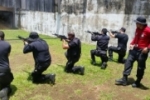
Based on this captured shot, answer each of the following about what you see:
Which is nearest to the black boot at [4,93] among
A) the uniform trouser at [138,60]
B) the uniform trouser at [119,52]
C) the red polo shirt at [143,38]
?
the uniform trouser at [138,60]

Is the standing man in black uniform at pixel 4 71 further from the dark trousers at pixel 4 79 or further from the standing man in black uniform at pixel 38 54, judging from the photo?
the standing man in black uniform at pixel 38 54

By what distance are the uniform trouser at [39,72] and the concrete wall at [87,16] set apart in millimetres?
6878

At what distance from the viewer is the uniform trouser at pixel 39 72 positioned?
22.3 feet

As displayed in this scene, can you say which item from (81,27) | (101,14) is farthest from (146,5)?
(81,27)

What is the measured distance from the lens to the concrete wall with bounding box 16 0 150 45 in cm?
1241

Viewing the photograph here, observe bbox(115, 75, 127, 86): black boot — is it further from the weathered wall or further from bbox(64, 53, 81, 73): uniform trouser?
the weathered wall

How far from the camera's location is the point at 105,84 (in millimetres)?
7547

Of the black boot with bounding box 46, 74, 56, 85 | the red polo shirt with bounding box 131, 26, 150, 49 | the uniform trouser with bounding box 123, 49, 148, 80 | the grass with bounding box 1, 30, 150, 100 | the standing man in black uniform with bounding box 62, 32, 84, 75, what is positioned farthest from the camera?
the standing man in black uniform with bounding box 62, 32, 84, 75

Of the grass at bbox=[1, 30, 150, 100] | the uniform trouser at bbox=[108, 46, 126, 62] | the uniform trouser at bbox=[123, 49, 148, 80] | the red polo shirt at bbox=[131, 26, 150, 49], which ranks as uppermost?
the red polo shirt at bbox=[131, 26, 150, 49]

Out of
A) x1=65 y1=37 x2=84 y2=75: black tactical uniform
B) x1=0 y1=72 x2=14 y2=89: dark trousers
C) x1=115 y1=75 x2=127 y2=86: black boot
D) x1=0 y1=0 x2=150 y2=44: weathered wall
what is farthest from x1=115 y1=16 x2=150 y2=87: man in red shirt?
x1=0 y1=0 x2=150 y2=44: weathered wall

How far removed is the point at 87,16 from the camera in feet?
48.5

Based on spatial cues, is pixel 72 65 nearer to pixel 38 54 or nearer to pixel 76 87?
pixel 76 87

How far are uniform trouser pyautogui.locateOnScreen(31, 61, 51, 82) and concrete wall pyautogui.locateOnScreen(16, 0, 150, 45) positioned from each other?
6878mm

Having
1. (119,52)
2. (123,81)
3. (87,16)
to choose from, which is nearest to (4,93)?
(123,81)
